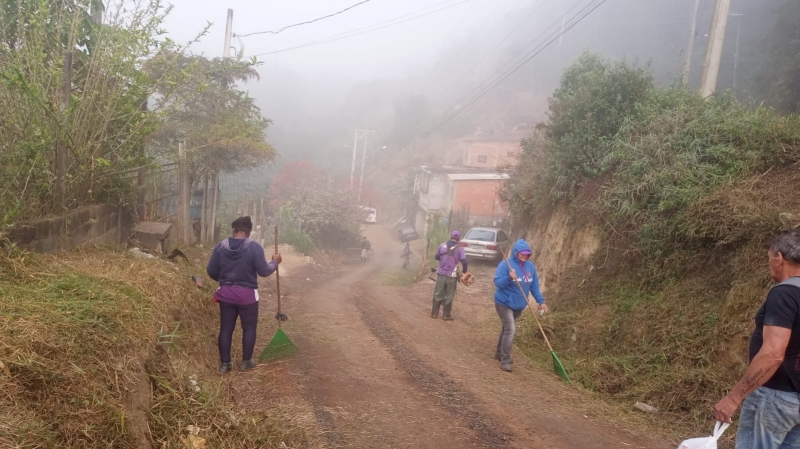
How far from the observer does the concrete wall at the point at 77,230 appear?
506 centimetres

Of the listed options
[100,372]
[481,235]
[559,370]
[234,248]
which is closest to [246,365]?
[234,248]

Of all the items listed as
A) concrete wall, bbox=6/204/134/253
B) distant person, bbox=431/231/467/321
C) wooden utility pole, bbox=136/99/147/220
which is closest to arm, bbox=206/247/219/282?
concrete wall, bbox=6/204/134/253

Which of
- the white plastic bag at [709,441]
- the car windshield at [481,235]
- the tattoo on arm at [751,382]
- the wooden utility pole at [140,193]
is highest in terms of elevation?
the wooden utility pole at [140,193]

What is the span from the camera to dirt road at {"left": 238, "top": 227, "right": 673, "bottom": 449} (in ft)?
15.8

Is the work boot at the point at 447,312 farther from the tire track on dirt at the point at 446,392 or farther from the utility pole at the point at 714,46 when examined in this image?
the utility pole at the point at 714,46

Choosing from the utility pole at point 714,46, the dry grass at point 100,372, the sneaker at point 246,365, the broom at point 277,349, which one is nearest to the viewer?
the dry grass at point 100,372

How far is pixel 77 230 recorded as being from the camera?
6.28 m

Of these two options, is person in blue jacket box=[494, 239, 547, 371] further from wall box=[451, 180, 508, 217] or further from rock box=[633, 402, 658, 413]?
wall box=[451, 180, 508, 217]

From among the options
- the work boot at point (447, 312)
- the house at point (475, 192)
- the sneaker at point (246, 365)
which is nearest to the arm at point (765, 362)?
the sneaker at point (246, 365)

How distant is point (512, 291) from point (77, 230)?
525 cm

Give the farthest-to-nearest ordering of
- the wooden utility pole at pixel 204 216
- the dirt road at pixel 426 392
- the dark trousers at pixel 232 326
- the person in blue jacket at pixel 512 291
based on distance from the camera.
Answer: the wooden utility pole at pixel 204 216
the person in blue jacket at pixel 512 291
the dark trousers at pixel 232 326
the dirt road at pixel 426 392

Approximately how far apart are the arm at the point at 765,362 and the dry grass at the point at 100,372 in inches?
117

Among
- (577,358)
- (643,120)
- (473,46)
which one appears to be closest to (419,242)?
(643,120)

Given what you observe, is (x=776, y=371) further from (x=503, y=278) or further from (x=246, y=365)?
(x=246, y=365)
